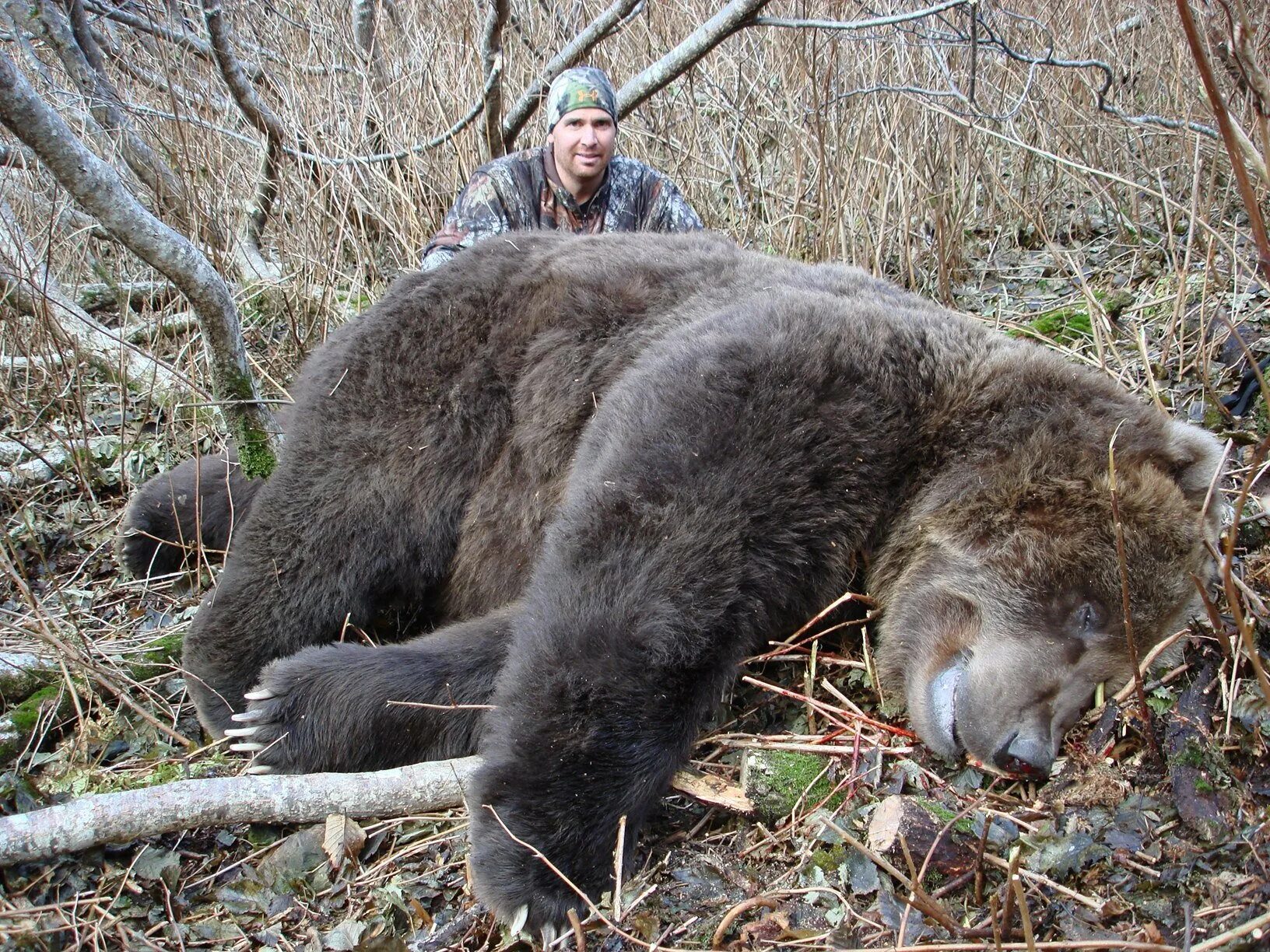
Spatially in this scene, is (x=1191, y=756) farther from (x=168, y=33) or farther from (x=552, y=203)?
(x=168, y=33)

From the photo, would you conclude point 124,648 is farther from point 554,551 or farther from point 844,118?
point 844,118

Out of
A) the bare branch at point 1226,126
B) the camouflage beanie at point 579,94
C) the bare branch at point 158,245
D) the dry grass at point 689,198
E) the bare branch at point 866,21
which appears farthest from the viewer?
the camouflage beanie at point 579,94

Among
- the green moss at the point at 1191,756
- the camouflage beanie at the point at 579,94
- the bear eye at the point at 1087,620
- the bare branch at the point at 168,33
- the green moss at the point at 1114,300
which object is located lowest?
the green moss at the point at 1191,756

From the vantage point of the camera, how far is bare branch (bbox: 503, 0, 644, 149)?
19.4 feet

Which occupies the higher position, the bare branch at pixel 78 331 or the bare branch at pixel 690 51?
the bare branch at pixel 690 51

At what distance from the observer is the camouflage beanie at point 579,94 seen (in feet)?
19.1

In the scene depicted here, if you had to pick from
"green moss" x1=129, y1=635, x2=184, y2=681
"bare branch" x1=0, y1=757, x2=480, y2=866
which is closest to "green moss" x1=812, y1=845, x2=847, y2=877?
"bare branch" x1=0, y1=757, x2=480, y2=866

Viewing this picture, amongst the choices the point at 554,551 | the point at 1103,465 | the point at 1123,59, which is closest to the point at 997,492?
the point at 1103,465

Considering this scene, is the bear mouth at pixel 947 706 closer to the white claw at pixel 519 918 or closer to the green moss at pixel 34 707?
the white claw at pixel 519 918

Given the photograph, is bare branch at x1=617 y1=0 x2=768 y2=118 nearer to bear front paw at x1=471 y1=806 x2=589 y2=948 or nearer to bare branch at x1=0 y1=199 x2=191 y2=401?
bare branch at x1=0 y1=199 x2=191 y2=401

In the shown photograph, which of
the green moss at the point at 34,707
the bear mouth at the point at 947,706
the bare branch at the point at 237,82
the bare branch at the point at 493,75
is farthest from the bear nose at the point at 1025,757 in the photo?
the bare branch at the point at 237,82

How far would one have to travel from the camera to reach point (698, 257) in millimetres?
3857

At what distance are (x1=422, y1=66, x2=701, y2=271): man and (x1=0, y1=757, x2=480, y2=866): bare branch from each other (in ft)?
11.4

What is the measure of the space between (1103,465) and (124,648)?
12.0 ft
